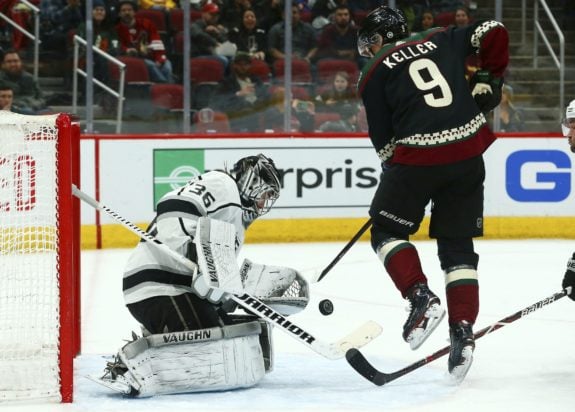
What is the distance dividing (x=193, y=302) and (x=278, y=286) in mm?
397

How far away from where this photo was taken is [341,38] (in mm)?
7523

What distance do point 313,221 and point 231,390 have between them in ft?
12.6

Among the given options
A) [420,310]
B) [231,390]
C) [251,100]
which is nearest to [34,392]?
[231,390]

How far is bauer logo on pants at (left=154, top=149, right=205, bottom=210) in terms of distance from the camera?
698cm

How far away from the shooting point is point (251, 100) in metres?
7.32

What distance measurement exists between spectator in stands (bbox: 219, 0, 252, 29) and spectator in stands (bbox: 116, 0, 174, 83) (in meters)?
0.44

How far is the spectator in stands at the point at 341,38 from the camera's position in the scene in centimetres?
749

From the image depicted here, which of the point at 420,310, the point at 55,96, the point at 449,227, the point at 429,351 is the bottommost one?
the point at 429,351

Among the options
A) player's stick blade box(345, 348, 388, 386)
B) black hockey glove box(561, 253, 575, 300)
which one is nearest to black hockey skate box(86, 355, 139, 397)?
player's stick blade box(345, 348, 388, 386)

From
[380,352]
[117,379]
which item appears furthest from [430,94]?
[117,379]

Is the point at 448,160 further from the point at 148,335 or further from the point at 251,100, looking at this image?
the point at 251,100

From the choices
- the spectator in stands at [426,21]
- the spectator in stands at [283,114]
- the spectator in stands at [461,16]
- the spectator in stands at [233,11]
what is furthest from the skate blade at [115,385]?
the spectator in stands at [461,16]

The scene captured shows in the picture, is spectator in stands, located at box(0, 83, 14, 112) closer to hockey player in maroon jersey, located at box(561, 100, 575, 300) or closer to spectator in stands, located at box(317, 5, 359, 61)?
spectator in stands, located at box(317, 5, 359, 61)

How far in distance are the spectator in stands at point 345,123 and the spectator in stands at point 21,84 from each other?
169 centimetres
